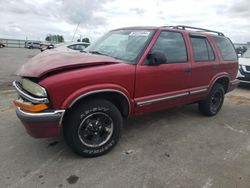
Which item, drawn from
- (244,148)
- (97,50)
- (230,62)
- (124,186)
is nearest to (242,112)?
(230,62)

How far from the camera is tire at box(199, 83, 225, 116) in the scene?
5.14 meters

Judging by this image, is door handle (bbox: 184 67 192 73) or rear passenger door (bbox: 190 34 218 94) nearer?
door handle (bbox: 184 67 192 73)

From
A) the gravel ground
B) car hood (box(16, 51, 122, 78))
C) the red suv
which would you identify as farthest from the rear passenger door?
car hood (box(16, 51, 122, 78))

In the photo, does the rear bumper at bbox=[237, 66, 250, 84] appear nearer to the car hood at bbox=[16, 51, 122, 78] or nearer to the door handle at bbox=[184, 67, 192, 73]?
the door handle at bbox=[184, 67, 192, 73]

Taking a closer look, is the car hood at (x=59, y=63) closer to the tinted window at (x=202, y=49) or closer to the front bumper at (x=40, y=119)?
the front bumper at (x=40, y=119)

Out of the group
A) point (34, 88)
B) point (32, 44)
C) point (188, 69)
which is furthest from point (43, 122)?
point (32, 44)

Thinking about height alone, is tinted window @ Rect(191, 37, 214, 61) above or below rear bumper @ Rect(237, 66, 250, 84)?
above

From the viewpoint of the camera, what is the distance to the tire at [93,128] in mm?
3100

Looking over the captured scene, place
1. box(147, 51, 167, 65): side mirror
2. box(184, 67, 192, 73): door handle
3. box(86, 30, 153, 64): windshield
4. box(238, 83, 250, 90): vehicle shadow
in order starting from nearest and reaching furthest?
box(147, 51, 167, 65): side mirror → box(86, 30, 153, 64): windshield → box(184, 67, 192, 73): door handle → box(238, 83, 250, 90): vehicle shadow

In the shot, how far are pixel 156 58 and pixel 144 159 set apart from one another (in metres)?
1.50

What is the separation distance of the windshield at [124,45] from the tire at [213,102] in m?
2.16

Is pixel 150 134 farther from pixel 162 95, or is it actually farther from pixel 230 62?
pixel 230 62

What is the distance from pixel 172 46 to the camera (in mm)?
4168

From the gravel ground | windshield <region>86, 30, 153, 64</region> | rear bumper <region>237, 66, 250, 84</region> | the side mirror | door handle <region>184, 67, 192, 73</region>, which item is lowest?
the gravel ground
